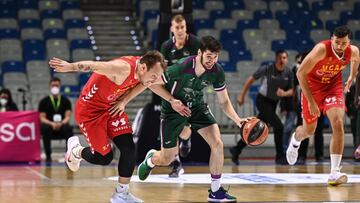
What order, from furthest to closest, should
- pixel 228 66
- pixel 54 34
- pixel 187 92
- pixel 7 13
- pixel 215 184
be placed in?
pixel 7 13
pixel 54 34
pixel 228 66
pixel 187 92
pixel 215 184

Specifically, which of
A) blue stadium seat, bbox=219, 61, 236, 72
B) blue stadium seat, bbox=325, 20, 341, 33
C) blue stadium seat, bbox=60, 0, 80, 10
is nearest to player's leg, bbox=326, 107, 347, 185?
blue stadium seat, bbox=219, 61, 236, 72

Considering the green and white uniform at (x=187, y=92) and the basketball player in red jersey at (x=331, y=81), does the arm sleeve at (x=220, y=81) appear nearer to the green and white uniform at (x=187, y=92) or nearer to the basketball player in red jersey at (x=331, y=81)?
the green and white uniform at (x=187, y=92)

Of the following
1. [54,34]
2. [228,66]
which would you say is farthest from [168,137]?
[54,34]

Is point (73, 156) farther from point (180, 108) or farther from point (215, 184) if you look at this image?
point (215, 184)

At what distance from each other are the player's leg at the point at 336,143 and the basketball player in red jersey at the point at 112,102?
2391 mm

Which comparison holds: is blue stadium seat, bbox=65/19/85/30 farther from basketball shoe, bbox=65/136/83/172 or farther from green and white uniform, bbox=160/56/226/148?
green and white uniform, bbox=160/56/226/148

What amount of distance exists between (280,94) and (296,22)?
24.7ft

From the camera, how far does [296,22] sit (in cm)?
2042

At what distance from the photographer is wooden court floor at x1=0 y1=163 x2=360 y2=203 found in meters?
7.62

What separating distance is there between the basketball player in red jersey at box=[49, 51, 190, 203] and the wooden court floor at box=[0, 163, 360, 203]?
0.49 m

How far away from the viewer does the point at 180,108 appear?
24.6 feet

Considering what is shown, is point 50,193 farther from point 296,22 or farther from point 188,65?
point 296,22

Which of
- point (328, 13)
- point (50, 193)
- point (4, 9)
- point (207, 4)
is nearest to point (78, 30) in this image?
point (4, 9)

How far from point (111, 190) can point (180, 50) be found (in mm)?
2357
